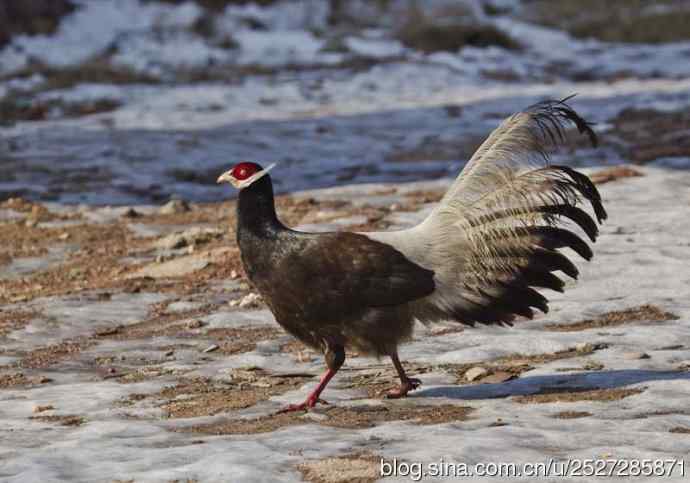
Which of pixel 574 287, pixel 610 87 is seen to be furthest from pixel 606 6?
pixel 574 287

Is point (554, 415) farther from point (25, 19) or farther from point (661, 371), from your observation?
point (25, 19)

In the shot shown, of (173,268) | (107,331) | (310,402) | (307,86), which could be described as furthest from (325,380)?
(307,86)

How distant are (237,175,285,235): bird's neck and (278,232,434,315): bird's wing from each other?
29cm

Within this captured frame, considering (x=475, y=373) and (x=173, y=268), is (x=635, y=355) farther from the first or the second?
(x=173, y=268)

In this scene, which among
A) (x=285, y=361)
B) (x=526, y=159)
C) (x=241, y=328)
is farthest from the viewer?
(x=241, y=328)

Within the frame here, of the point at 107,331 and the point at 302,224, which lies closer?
the point at 107,331

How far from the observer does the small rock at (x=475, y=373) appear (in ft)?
25.5

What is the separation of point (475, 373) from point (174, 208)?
8.46 metres

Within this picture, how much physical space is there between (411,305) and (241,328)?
285 cm

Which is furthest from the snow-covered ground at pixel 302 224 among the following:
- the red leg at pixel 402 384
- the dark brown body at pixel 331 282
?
the dark brown body at pixel 331 282

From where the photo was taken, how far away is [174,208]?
15547 millimetres

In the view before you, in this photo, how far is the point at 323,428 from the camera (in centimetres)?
647

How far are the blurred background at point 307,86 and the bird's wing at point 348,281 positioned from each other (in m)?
9.94

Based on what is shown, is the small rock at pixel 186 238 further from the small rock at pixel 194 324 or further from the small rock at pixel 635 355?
the small rock at pixel 635 355
